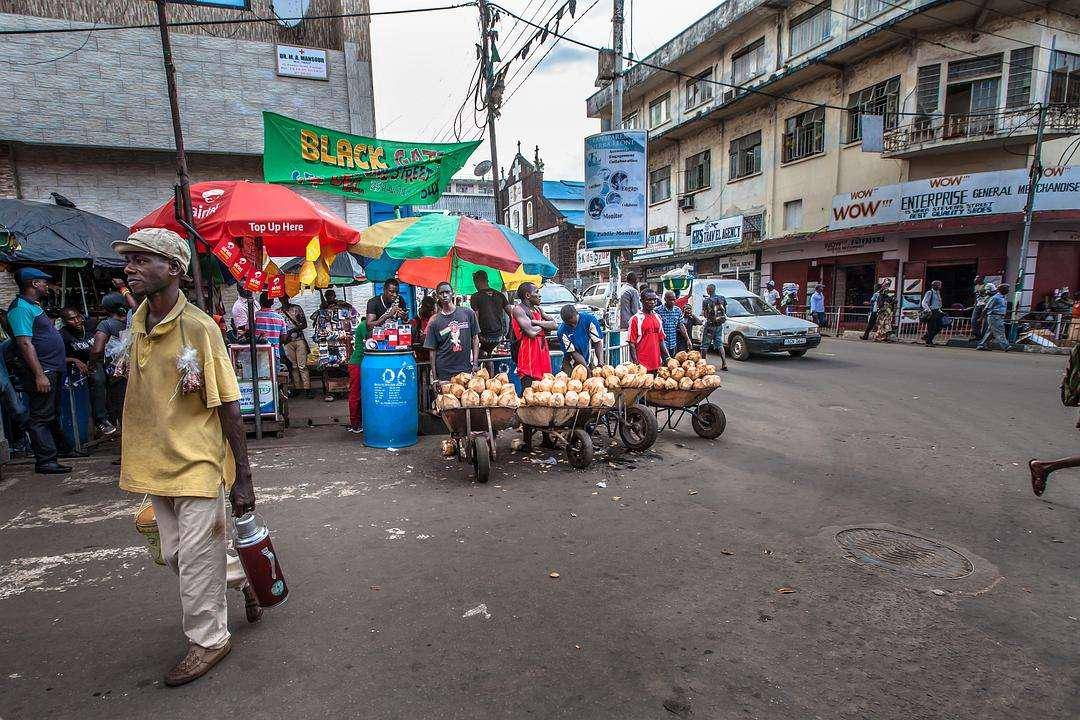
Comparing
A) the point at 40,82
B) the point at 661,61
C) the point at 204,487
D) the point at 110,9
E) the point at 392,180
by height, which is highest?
the point at 661,61

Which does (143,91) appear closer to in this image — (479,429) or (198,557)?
(479,429)

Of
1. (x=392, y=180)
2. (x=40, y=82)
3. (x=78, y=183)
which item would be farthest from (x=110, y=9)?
(x=392, y=180)

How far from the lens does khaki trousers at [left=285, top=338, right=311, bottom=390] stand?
10.3 meters

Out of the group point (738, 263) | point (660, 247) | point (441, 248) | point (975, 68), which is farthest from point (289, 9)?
point (660, 247)

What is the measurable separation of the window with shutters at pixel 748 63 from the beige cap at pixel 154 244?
28480 mm

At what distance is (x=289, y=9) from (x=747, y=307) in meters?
13.1

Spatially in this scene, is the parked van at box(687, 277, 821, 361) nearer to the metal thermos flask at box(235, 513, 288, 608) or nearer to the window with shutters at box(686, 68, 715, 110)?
the metal thermos flask at box(235, 513, 288, 608)

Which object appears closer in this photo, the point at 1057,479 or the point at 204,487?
the point at 204,487

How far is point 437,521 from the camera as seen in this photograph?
4516 millimetres

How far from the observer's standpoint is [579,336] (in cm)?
736

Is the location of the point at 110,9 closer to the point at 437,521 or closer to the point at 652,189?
the point at 437,521

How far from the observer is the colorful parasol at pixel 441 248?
734cm

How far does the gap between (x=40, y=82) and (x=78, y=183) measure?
1.80 m

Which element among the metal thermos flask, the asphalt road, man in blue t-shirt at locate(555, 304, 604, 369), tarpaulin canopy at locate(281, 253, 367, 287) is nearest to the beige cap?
the metal thermos flask
